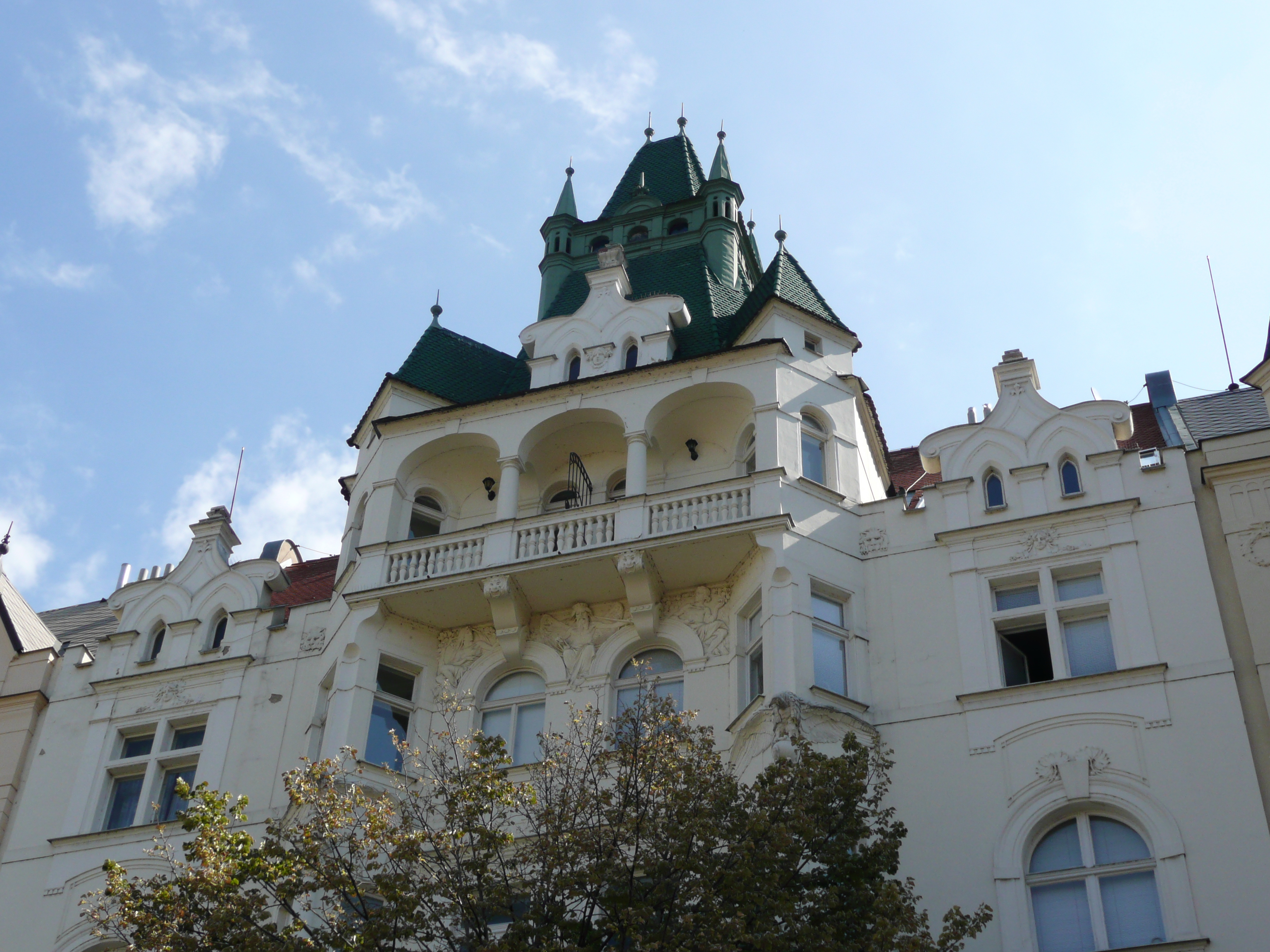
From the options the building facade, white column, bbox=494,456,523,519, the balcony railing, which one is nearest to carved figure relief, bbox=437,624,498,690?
the building facade

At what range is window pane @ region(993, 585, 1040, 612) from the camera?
916 inches

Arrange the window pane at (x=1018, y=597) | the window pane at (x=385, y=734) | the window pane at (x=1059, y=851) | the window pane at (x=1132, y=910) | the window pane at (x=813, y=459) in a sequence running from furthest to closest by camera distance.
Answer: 1. the window pane at (x=813, y=459)
2. the window pane at (x=385, y=734)
3. the window pane at (x=1018, y=597)
4. the window pane at (x=1059, y=851)
5. the window pane at (x=1132, y=910)

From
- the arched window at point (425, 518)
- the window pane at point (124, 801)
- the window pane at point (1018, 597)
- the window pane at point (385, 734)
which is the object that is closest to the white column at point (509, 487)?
the arched window at point (425, 518)

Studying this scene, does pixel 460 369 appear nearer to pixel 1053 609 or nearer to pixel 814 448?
pixel 814 448

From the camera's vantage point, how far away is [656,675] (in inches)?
940

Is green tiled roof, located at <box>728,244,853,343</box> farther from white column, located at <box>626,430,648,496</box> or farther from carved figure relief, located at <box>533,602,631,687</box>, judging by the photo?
carved figure relief, located at <box>533,602,631,687</box>

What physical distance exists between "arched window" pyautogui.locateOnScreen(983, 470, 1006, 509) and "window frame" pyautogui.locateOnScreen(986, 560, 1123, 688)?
1380 millimetres

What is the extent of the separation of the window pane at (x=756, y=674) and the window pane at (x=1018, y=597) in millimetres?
3542

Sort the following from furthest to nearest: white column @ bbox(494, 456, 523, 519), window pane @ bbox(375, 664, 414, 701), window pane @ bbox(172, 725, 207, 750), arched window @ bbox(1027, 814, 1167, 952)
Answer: window pane @ bbox(172, 725, 207, 750)
white column @ bbox(494, 456, 523, 519)
window pane @ bbox(375, 664, 414, 701)
arched window @ bbox(1027, 814, 1167, 952)

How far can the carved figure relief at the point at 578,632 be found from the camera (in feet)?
81.4

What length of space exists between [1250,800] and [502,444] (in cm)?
1322

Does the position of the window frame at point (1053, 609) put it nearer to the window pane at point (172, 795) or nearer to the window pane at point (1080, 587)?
the window pane at point (1080, 587)

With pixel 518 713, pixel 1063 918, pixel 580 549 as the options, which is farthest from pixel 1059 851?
pixel 518 713

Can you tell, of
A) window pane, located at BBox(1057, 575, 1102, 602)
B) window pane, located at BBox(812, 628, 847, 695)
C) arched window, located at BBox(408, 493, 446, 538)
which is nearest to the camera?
window pane, located at BBox(812, 628, 847, 695)
